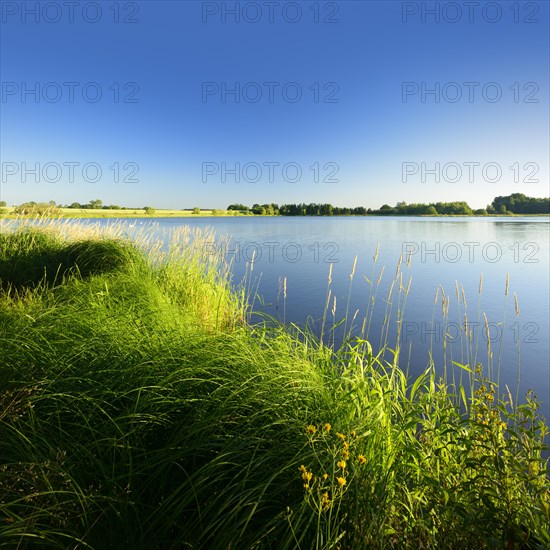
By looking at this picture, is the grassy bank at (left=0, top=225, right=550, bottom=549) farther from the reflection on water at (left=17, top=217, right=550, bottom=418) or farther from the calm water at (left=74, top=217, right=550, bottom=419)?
the calm water at (left=74, top=217, right=550, bottom=419)

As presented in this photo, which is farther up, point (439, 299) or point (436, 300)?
point (436, 300)

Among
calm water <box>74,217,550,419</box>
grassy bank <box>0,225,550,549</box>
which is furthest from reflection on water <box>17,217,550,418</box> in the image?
grassy bank <box>0,225,550,549</box>

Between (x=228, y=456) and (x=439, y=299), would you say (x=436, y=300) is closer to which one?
(x=439, y=299)

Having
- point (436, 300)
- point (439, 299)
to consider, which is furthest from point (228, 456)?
point (439, 299)

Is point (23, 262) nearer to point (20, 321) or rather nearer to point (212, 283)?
point (212, 283)

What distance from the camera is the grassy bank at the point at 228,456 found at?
5.49 feet

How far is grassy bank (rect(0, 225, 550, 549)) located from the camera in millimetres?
1675

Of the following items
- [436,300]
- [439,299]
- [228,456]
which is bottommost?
[439,299]

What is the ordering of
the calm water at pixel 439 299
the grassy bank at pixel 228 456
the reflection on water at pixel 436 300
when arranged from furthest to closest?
the calm water at pixel 439 299 → the reflection on water at pixel 436 300 → the grassy bank at pixel 228 456

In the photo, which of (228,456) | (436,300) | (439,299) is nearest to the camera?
(228,456)

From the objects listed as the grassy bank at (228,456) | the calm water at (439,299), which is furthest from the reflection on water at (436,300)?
the grassy bank at (228,456)

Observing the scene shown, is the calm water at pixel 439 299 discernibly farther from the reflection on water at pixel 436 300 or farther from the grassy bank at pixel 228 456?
the grassy bank at pixel 228 456

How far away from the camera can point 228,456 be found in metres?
1.91

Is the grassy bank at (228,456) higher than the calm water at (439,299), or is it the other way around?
the grassy bank at (228,456)
